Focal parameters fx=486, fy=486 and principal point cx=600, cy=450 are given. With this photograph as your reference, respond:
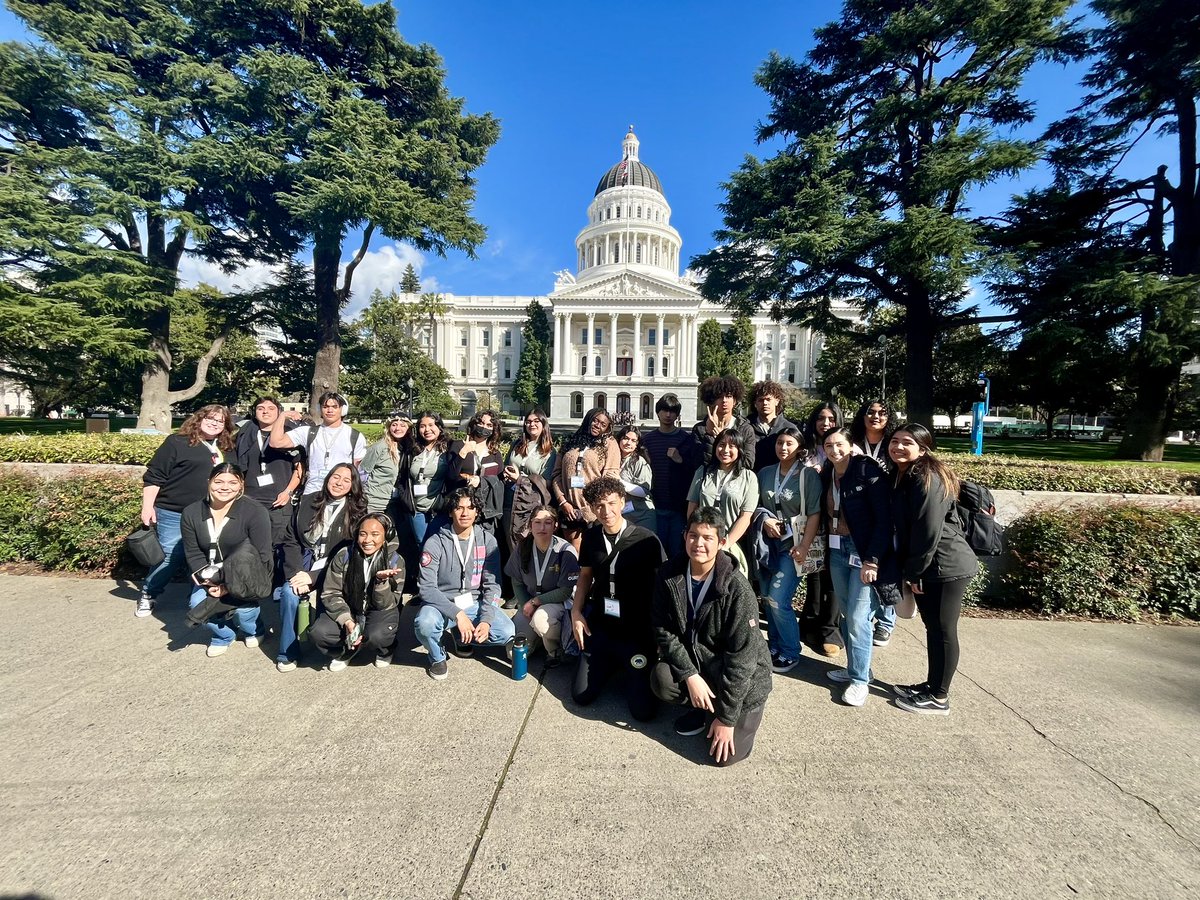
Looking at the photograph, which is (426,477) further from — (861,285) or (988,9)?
(988,9)

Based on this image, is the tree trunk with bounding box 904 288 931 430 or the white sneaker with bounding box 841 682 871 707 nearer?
the white sneaker with bounding box 841 682 871 707

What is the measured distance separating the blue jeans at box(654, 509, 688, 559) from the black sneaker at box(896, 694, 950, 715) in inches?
73.1

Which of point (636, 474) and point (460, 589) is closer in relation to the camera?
point (460, 589)

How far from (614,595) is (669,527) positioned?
1.20 meters

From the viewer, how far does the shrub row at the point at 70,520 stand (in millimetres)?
5090

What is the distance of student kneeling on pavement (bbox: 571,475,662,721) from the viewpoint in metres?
3.12

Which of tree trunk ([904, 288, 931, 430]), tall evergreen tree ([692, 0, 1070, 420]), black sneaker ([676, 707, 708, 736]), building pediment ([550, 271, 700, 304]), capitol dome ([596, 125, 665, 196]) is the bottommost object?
black sneaker ([676, 707, 708, 736])

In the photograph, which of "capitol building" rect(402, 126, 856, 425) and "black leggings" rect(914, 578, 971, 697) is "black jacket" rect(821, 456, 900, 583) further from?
"capitol building" rect(402, 126, 856, 425)

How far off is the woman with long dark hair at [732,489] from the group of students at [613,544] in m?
0.02

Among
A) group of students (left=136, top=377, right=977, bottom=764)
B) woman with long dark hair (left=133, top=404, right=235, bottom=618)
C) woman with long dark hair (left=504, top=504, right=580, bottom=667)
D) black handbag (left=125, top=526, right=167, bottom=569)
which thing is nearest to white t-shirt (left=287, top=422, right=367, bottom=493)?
group of students (left=136, top=377, right=977, bottom=764)

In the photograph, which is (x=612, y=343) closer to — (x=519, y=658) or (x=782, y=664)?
(x=782, y=664)

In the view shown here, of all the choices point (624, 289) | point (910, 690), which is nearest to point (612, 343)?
point (624, 289)

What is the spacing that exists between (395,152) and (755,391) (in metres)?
19.6

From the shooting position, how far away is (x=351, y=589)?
11.2ft
